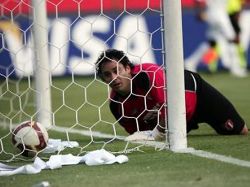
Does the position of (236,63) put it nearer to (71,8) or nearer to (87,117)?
(71,8)

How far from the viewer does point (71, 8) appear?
1320cm

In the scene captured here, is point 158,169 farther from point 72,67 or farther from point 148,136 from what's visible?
point 72,67

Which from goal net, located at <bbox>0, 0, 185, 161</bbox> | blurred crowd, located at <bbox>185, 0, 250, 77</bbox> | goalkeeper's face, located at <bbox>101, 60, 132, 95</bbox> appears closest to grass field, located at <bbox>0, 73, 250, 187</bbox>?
goal net, located at <bbox>0, 0, 185, 161</bbox>

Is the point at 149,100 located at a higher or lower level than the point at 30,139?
higher

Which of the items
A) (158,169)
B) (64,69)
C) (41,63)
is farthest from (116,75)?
(64,69)

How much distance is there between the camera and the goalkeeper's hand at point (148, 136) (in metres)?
5.22

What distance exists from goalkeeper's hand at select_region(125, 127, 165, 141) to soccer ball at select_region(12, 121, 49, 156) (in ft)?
2.26

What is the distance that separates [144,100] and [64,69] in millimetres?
8004

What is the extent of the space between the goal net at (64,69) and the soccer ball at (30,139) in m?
0.08

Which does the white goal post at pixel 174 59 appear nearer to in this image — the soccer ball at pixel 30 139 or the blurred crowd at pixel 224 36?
the soccer ball at pixel 30 139

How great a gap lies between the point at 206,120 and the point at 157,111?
73 centimetres

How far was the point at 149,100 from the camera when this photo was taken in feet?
17.7

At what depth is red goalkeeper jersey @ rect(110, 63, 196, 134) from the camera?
204 inches

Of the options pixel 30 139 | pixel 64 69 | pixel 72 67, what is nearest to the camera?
pixel 30 139
